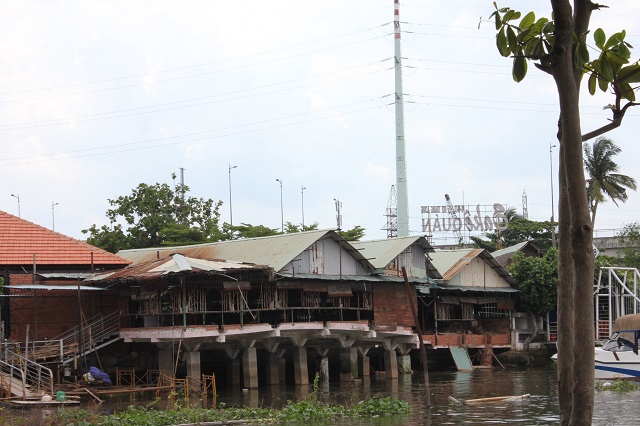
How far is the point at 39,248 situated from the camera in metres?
31.0

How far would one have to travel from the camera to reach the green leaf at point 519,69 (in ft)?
21.8

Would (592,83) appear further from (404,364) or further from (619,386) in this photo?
(404,364)

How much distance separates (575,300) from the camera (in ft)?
20.2

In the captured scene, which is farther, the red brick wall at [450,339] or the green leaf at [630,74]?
the red brick wall at [450,339]

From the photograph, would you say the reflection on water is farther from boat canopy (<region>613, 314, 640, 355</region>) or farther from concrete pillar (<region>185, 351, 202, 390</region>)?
boat canopy (<region>613, 314, 640, 355</region>)

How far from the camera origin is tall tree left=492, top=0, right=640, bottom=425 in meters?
6.12

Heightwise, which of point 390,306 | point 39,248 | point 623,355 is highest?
point 39,248

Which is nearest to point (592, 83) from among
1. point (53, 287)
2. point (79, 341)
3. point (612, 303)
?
point (53, 287)

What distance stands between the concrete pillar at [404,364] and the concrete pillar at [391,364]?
178cm

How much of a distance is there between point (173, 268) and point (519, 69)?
22.7 m

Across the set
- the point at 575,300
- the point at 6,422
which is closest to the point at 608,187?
the point at 6,422

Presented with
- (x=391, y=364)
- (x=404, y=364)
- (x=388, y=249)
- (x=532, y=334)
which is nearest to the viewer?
(x=391, y=364)

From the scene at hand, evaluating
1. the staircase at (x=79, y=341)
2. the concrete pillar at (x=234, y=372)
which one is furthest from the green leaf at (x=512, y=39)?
the concrete pillar at (x=234, y=372)

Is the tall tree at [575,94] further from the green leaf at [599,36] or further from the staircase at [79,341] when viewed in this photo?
the staircase at [79,341]
